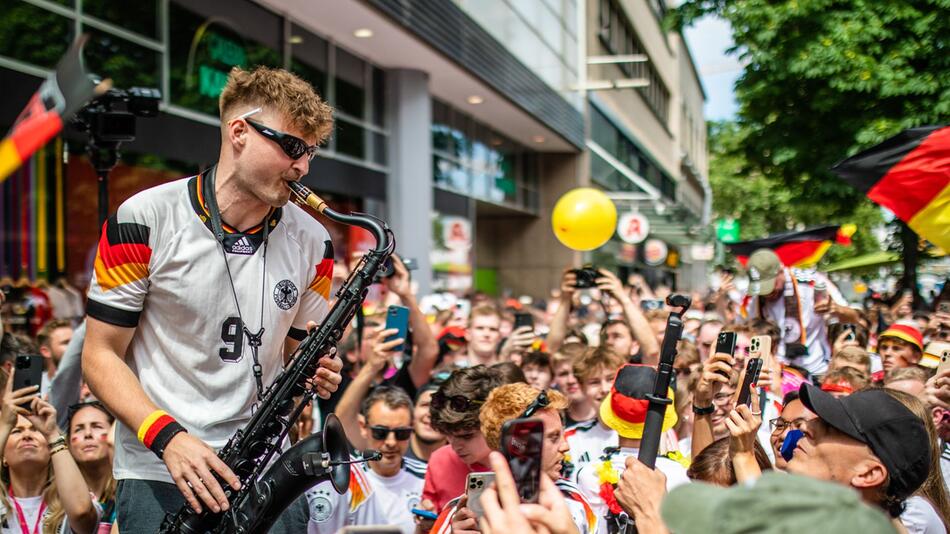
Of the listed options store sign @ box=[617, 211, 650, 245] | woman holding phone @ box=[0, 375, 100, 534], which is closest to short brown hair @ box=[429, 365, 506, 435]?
woman holding phone @ box=[0, 375, 100, 534]

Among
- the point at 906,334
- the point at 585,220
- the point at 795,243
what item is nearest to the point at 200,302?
the point at 906,334

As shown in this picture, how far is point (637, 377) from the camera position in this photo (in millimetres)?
4391

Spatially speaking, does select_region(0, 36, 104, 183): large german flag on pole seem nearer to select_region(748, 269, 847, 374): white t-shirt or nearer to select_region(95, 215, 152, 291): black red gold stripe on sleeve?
select_region(95, 215, 152, 291): black red gold stripe on sleeve

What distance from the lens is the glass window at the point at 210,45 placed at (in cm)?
1088

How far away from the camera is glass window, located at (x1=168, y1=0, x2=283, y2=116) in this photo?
10875mm

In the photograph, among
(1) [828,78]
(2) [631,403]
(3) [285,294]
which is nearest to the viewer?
(3) [285,294]

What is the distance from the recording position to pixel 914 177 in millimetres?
7070

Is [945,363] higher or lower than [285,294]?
lower

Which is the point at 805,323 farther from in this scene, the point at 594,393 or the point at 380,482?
the point at 380,482

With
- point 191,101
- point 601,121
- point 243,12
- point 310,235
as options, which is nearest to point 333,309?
point 310,235

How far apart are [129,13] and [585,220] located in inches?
222

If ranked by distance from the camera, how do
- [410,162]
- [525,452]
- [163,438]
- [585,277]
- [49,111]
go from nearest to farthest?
[49,111] < [525,452] < [163,438] < [585,277] < [410,162]

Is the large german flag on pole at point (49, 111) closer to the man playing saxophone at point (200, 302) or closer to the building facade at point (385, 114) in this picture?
the man playing saxophone at point (200, 302)

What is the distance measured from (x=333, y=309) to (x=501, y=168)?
22.0 meters
